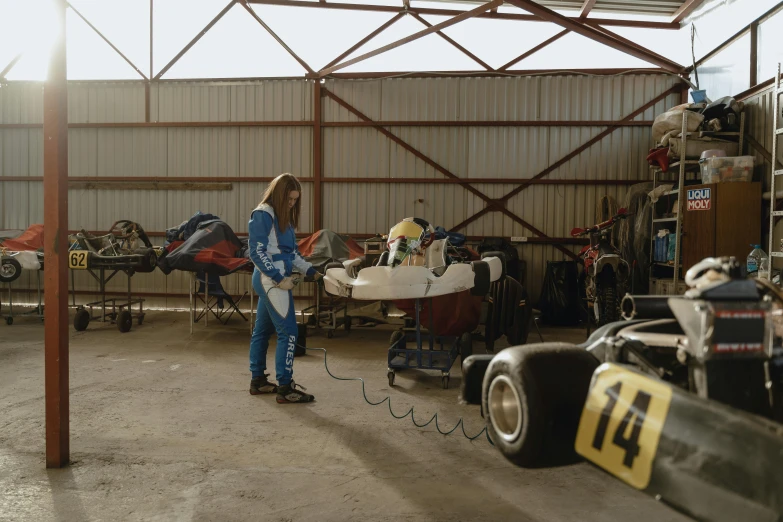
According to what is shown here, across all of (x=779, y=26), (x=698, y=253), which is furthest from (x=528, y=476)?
(x=779, y=26)

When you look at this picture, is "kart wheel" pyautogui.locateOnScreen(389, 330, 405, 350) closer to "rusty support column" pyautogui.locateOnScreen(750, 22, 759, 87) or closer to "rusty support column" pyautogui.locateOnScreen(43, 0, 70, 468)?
"rusty support column" pyautogui.locateOnScreen(43, 0, 70, 468)

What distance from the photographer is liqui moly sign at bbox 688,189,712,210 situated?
681cm

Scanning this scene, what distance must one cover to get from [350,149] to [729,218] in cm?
→ 566

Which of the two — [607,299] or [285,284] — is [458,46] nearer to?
[607,299]

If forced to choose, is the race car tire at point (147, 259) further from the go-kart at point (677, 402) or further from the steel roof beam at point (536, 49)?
the go-kart at point (677, 402)

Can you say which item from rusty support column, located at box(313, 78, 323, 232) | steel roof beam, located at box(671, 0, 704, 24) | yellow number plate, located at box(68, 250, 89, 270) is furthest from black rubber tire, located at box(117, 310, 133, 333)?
steel roof beam, located at box(671, 0, 704, 24)

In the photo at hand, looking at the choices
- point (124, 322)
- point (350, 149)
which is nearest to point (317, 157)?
point (350, 149)

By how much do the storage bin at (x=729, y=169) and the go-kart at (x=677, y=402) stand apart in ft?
19.4

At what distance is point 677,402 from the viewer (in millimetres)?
1299

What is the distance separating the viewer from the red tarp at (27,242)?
824 centimetres

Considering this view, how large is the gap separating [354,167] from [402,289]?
251 inches

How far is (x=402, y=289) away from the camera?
3.91 metres

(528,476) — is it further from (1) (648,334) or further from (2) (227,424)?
(2) (227,424)

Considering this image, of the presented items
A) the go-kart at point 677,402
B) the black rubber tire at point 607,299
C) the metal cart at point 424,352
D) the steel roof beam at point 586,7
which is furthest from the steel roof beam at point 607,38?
the go-kart at point 677,402
